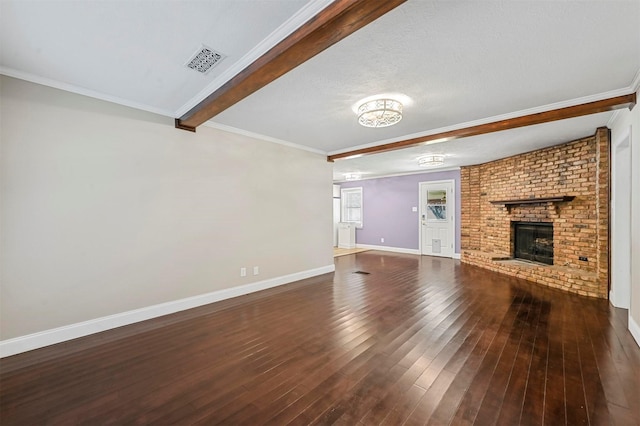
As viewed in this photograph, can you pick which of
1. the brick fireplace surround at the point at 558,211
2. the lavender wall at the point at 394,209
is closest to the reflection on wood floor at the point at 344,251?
the lavender wall at the point at 394,209

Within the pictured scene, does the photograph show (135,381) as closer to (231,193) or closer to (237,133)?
(231,193)

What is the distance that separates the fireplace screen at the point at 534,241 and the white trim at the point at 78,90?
6759 mm

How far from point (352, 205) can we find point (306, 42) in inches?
313

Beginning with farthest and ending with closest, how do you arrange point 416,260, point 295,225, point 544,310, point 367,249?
point 367,249
point 416,260
point 295,225
point 544,310

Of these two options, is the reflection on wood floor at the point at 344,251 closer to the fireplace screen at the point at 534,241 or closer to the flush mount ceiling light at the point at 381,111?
the fireplace screen at the point at 534,241

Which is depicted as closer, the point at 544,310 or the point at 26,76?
the point at 26,76

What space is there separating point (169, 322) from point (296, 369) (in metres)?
1.81

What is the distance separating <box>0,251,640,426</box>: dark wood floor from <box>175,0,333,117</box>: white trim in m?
2.51

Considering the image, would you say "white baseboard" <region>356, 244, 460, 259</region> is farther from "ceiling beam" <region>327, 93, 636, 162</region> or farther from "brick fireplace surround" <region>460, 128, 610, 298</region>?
"ceiling beam" <region>327, 93, 636, 162</region>

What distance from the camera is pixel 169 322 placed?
306cm

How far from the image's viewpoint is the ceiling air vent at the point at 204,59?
2066 mm

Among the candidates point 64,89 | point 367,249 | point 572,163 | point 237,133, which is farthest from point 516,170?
point 64,89

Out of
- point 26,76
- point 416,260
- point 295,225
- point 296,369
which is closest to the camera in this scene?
point 296,369

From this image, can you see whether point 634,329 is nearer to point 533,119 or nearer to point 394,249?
point 533,119
